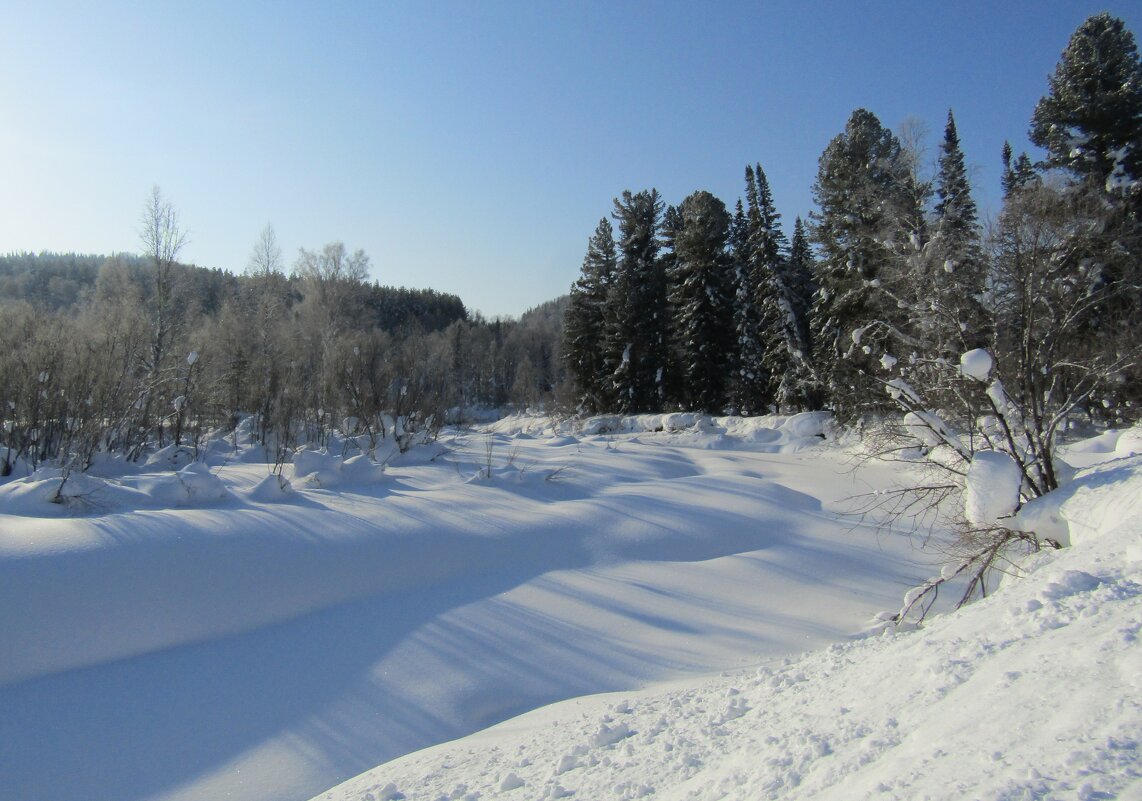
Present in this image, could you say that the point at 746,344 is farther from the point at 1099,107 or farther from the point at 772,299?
the point at 1099,107

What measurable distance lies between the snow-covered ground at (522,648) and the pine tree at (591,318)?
2247 cm

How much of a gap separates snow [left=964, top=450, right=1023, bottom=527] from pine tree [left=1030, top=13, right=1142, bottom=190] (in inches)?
649

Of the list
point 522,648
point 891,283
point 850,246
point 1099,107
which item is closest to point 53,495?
point 522,648

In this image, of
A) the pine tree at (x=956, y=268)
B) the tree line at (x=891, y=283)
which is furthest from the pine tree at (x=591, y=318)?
the pine tree at (x=956, y=268)

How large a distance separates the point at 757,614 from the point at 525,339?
67.5 metres

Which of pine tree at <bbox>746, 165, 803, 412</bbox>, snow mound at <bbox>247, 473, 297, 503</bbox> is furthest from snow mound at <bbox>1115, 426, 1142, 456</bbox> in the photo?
pine tree at <bbox>746, 165, 803, 412</bbox>

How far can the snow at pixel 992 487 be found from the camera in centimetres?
573

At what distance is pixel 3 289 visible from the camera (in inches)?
2411

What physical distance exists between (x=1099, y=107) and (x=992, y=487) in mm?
17387

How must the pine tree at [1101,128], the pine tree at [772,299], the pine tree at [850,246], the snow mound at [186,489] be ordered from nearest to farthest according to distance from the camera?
the snow mound at [186,489] → the pine tree at [1101,128] → the pine tree at [850,246] → the pine tree at [772,299]

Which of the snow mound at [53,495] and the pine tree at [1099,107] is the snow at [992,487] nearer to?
the snow mound at [53,495]

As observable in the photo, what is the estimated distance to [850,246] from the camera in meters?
21.8

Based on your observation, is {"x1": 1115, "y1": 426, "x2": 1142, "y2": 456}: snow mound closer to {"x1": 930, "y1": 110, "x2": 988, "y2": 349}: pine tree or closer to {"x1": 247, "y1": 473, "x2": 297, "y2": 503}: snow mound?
{"x1": 930, "y1": 110, "x2": 988, "y2": 349}: pine tree

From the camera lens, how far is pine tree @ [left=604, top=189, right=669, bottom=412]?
108ft
